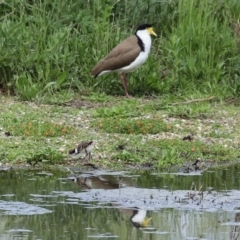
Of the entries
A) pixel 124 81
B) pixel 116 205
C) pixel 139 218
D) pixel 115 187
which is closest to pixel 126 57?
pixel 124 81

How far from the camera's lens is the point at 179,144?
1061cm

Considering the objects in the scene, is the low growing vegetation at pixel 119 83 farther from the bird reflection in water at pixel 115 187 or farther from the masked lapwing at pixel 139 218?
the masked lapwing at pixel 139 218

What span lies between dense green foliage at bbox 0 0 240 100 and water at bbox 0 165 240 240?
3.58 metres

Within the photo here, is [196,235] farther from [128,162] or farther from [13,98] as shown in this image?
[13,98]

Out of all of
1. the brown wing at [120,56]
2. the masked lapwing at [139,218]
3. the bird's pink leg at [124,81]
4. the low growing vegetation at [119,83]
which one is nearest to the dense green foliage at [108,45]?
the low growing vegetation at [119,83]

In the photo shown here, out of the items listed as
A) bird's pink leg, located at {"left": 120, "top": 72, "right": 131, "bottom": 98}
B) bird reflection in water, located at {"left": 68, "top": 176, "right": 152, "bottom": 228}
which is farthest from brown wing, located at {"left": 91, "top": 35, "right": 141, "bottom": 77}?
bird reflection in water, located at {"left": 68, "top": 176, "right": 152, "bottom": 228}

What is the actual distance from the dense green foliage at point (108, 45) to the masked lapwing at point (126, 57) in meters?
0.19

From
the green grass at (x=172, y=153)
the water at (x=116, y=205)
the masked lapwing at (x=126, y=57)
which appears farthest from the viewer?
the masked lapwing at (x=126, y=57)

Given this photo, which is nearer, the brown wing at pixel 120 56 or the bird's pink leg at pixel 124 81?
the brown wing at pixel 120 56

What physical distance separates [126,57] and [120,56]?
0.34 ft

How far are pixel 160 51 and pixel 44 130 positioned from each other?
13.1ft

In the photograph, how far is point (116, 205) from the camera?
8211 millimetres

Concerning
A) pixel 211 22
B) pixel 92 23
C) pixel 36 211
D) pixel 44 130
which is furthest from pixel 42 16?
pixel 36 211

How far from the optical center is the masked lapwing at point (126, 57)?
1309 centimetres
